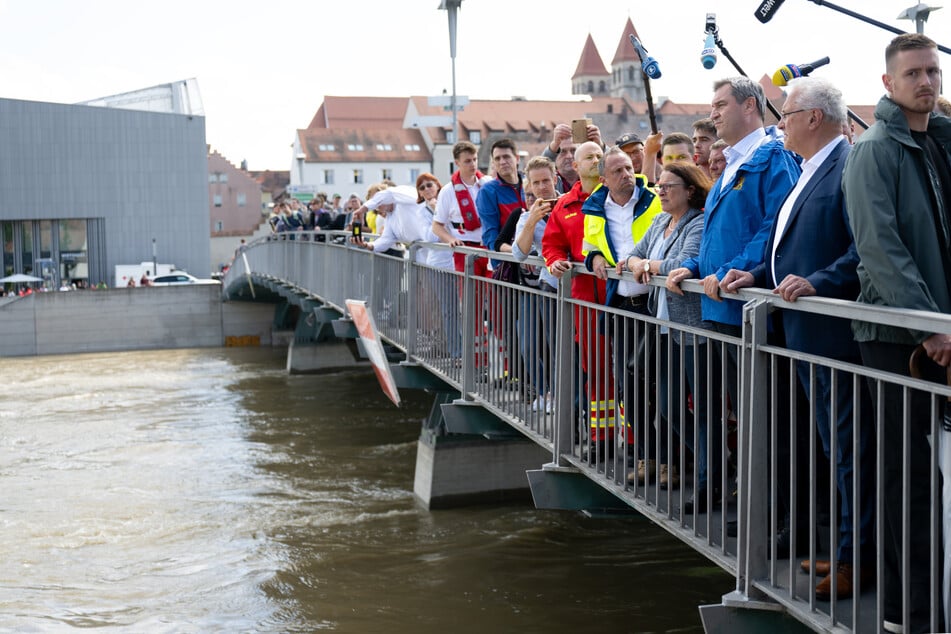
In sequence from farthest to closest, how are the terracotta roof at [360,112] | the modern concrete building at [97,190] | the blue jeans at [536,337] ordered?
the terracotta roof at [360,112] → the modern concrete building at [97,190] → the blue jeans at [536,337]

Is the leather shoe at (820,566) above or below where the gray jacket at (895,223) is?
below

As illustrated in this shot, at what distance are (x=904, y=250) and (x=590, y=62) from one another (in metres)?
136

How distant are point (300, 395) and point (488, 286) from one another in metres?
19.1

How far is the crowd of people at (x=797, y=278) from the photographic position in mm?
3578

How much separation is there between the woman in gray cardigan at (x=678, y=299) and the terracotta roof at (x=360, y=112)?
10399 centimetres

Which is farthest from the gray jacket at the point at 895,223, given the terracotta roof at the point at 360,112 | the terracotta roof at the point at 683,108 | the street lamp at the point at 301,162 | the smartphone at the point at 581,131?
the terracotta roof at the point at 360,112

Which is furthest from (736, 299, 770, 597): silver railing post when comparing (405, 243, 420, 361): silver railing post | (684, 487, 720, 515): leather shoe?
(405, 243, 420, 361): silver railing post

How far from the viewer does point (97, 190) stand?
5306cm

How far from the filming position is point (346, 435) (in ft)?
68.1

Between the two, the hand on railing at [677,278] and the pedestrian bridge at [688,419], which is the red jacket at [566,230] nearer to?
the pedestrian bridge at [688,419]

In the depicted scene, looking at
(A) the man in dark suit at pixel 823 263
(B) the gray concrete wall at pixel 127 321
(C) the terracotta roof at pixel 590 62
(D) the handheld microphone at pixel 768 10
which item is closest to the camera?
(A) the man in dark suit at pixel 823 263

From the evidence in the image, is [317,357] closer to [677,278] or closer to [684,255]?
[684,255]

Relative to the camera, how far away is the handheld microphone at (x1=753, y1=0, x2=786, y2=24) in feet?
21.9

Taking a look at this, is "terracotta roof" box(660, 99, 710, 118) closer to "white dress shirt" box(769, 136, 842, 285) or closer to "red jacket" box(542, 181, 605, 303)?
"red jacket" box(542, 181, 605, 303)
